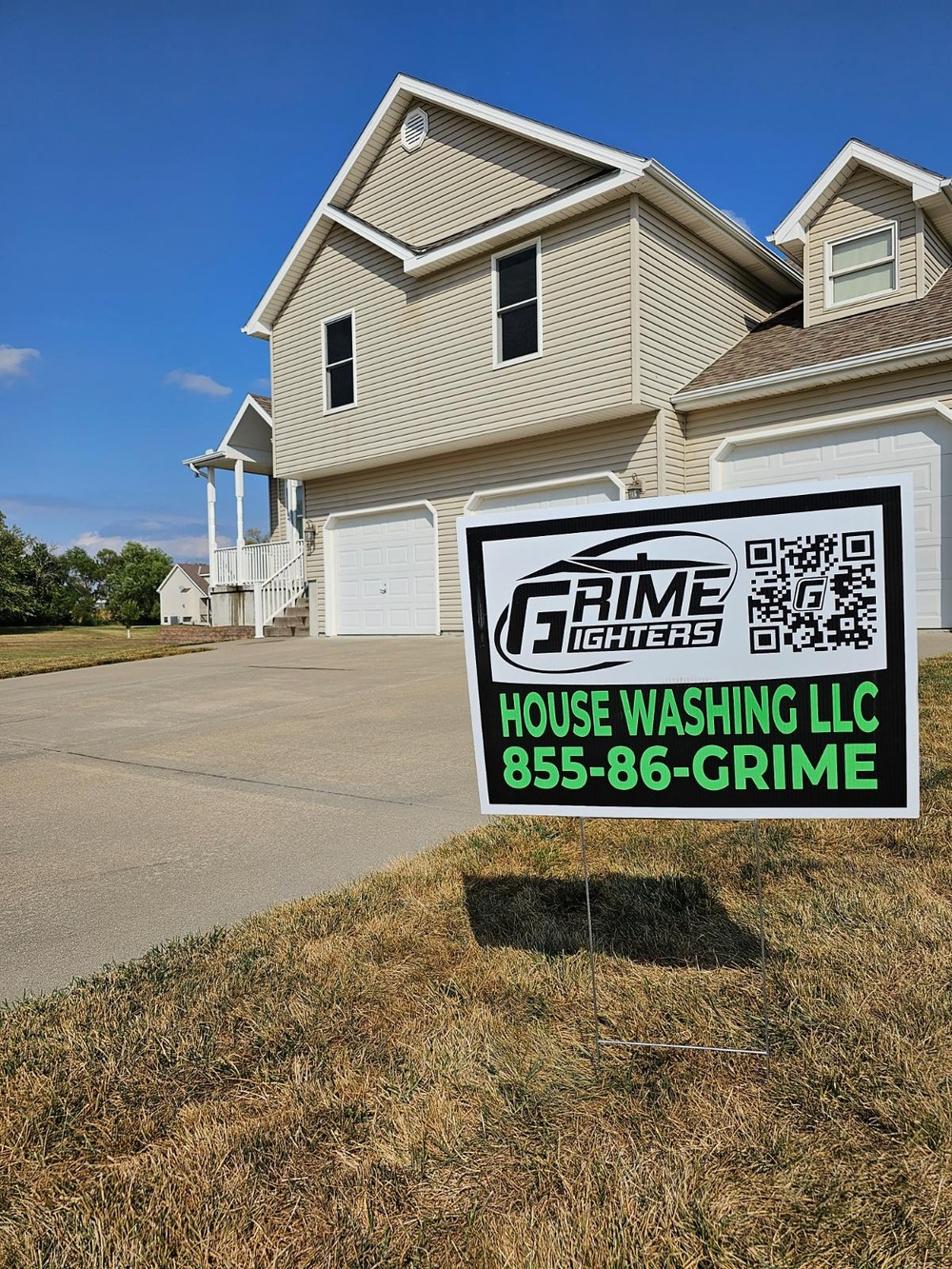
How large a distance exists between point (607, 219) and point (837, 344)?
3.73m

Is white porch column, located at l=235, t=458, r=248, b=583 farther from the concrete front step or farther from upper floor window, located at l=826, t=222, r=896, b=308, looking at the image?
upper floor window, located at l=826, t=222, r=896, b=308

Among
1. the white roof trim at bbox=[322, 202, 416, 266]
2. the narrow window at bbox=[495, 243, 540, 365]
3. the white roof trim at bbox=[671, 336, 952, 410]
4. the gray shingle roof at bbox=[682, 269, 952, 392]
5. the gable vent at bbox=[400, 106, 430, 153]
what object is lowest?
the white roof trim at bbox=[671, 336, 952, 410]

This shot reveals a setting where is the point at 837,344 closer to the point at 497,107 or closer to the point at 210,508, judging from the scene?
the point at 497,107

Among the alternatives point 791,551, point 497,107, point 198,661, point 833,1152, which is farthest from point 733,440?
point 833,1152

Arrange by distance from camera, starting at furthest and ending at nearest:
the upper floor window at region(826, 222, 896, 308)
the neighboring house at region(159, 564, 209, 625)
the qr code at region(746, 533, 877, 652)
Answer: the neighboring house at region(159, 564, 209, 625)
the upper floor window at region(826, 222, 896, 308)
the qr code at region(746, 533, 877, 652)

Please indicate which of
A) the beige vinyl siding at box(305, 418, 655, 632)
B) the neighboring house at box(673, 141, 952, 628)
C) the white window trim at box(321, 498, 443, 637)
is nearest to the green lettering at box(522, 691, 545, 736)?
the neighboring house at box(673, 141, 952, 628)

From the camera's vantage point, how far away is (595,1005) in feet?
6.49

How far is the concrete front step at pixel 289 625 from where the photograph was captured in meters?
16.7

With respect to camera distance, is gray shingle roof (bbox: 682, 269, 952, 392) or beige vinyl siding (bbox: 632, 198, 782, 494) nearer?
gray shingle roof (bbox: 682, 269, 952, 392)

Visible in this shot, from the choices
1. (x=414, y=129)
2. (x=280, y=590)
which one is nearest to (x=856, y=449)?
(x=414, y=129)

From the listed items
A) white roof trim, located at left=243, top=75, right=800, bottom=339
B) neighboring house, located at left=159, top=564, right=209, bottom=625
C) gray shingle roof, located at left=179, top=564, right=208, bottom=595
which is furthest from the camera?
neighboring house, located at left=159, top=564, right=209, bottom=625

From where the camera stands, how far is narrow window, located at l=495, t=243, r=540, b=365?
12430mm

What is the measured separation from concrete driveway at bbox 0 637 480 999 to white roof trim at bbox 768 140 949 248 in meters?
8.96

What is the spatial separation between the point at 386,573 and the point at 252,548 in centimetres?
410
